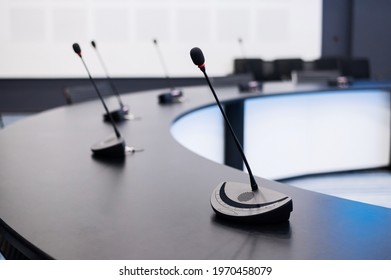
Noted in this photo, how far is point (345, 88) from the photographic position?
3.99 m

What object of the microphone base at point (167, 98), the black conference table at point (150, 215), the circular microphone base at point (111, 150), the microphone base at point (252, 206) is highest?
the microphone base at point (252, 206)

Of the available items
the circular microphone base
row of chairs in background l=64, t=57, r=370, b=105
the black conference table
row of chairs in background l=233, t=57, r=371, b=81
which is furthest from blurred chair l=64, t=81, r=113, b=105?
row of chairs in background l=233, t=57, r=371, b=81

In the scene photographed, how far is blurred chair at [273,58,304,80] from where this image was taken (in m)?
6.68

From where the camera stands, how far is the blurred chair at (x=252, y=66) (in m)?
6.66

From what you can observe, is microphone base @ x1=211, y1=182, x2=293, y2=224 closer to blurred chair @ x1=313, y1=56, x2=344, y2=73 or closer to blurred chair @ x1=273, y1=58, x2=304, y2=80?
blurred chair @ x1=313, y1=56, x2=344, y2=73

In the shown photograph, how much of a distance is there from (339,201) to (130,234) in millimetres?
508

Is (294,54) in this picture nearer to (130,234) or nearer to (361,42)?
(361,42)

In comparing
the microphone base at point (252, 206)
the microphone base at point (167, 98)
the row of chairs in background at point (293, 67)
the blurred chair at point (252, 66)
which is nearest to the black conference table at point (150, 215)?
the microphone base at point (252, 206)

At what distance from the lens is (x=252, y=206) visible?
1.04 metres

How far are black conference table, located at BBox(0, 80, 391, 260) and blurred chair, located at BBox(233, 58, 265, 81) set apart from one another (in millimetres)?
4984

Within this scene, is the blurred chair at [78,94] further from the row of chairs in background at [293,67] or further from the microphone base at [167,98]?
the row of chairs in background at [293,67]

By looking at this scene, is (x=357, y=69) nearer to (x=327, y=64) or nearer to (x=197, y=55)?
(x=327, y=64)

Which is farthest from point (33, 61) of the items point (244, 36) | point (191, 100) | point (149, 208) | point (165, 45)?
point (149, 208)

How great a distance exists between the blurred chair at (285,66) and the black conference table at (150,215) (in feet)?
16.7
